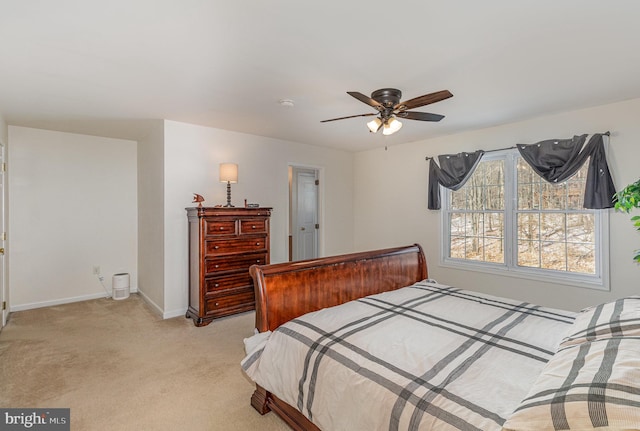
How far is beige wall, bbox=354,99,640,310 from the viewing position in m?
3.15

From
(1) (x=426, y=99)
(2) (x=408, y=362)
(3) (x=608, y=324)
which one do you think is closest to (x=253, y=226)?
(1) (x=426, y=99)

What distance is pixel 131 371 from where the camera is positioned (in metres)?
2.60

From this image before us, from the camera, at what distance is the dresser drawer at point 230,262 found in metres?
3.67

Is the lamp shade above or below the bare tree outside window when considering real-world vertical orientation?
above

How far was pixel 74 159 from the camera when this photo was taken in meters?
4.47

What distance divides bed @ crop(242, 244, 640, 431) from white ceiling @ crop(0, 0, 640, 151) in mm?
1513

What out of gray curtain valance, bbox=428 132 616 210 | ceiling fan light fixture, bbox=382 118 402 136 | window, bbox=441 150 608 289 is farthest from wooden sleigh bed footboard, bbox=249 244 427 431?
gray curtain valance, bbox=428 132 616 210

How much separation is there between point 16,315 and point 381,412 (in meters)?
4.81

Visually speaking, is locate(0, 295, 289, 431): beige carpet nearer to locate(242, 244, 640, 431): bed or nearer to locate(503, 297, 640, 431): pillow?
locate(242, 244, 640, 431): bed

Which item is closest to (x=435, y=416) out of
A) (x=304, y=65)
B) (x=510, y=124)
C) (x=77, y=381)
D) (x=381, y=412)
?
(x=381, y=412)

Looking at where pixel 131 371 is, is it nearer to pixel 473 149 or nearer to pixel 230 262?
pixel 230 262

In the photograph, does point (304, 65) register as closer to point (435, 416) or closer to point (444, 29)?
point (444, 29)

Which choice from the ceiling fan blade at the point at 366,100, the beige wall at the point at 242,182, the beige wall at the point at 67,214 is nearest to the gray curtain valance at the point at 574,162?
the ceiling fan blade at the point at 366,100

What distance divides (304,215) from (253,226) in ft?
6.37
